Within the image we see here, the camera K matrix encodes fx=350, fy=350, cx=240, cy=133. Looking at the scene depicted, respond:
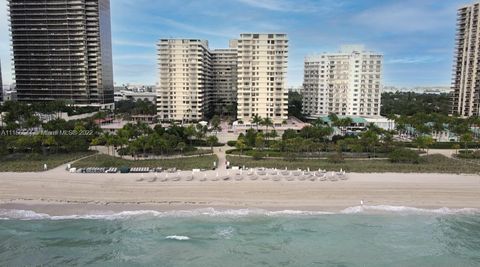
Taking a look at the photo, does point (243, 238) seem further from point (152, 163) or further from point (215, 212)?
point (152, 163)

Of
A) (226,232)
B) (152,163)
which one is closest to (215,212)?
(226,232)

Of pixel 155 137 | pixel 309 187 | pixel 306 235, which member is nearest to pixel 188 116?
pixel 155 137

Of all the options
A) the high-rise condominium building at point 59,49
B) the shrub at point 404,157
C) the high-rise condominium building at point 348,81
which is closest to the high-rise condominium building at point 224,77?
the high-rise condominium building at point 348,81

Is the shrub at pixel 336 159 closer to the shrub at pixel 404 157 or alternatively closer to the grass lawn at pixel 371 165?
the grass lawn at pixel 371 165

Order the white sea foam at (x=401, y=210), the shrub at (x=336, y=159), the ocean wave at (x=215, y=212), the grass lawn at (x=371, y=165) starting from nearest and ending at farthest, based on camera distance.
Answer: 1. the ocean wave at (x=215, y=212)
2. the white sea foam at (x=401, y=210)
3. the grass lawn at (x=371, y=165)
4. the shrub at (x=336, y=159)

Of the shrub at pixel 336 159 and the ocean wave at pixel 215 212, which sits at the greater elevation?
the shrub at pixel 336 159

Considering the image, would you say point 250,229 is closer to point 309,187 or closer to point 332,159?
point 309,187
